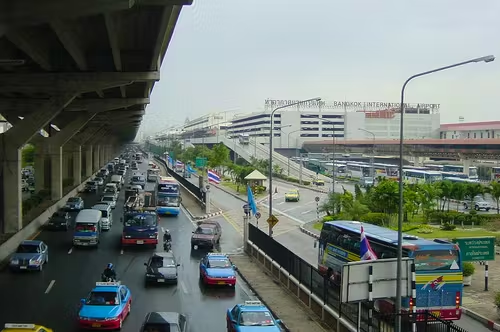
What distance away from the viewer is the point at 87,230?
29641 millimetres

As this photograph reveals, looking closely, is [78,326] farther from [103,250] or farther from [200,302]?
[103,250]

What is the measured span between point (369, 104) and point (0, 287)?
161 m

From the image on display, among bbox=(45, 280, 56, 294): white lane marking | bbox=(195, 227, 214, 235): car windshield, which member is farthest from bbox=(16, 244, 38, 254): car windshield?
bbox=(195, 227, 214, 235): car windshield

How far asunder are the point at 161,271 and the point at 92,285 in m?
2.67

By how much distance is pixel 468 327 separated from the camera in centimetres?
1658

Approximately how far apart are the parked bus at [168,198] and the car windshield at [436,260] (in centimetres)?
3061

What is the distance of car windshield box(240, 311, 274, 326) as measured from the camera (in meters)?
14.0

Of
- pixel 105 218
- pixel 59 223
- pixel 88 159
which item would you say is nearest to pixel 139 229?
pixel 105 218

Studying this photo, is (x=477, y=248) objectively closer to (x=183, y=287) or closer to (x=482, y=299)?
(x=482, y=299)

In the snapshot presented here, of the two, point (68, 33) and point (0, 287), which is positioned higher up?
point (68, 33)

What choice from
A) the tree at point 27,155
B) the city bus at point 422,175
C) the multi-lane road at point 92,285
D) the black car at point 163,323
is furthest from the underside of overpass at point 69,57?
the tree at point 27,155

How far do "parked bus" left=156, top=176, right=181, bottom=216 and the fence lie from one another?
64.7ft

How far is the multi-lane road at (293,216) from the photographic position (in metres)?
27.4

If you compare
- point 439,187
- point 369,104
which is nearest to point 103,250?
point 439,187
